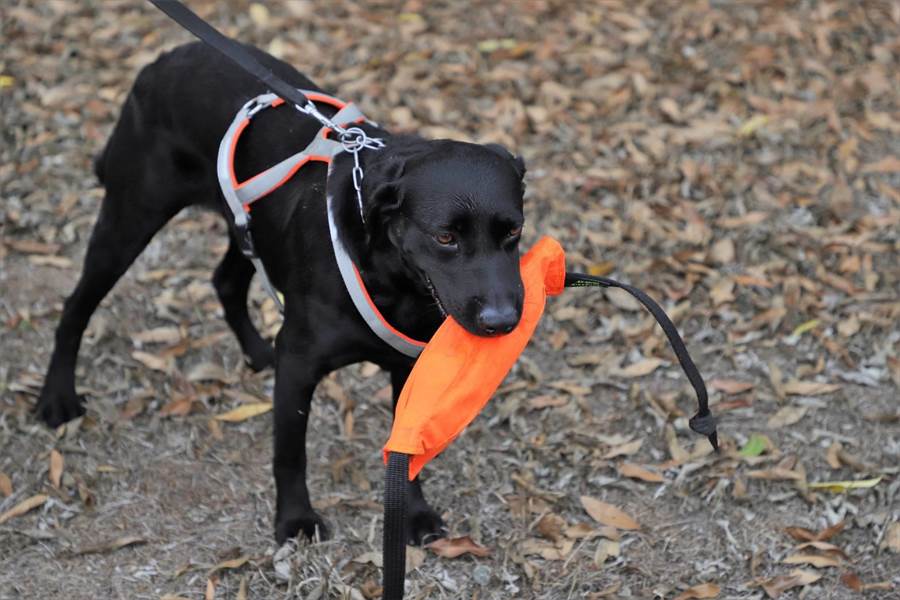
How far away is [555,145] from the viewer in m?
6.68

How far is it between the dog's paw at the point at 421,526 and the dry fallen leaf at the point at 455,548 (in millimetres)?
30

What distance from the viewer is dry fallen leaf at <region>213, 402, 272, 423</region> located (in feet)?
15.8

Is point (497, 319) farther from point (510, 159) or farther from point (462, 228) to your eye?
point (510, 159)

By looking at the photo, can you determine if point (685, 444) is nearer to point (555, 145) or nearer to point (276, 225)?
point (276, 225)

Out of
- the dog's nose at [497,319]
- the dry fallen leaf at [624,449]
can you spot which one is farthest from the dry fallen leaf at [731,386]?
the dog's nose at [497,319]

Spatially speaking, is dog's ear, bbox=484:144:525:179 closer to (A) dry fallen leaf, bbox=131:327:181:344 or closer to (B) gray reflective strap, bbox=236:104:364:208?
(B) gray reflective strap, bbox=236:104:364:208

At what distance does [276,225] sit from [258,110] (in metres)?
0.44

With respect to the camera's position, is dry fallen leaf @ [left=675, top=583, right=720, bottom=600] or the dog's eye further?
dry fallen leaf @ [left=675, top=583, right=720, bottom=600]

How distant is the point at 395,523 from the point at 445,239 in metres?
0.84

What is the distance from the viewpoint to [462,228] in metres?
3.13

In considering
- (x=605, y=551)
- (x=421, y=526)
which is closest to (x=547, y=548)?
(x=605, y=551)

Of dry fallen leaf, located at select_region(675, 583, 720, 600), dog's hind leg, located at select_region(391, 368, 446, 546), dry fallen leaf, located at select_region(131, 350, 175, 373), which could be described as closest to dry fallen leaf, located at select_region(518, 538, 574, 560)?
dog's hind leg, located at select_region(391, 368, 446, 546)

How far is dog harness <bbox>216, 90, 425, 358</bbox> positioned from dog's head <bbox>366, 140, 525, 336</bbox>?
20 centimetres

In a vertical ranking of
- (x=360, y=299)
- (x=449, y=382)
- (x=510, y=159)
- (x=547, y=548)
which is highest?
(x=510, y=159)
